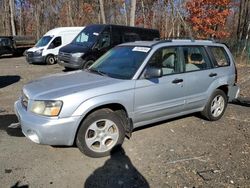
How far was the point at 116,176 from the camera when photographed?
417 centimetres

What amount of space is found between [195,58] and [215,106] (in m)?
1.20

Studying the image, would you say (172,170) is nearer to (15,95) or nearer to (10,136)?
(10,136)

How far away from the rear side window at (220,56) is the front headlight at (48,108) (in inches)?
140

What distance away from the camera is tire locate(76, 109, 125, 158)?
4.53 m

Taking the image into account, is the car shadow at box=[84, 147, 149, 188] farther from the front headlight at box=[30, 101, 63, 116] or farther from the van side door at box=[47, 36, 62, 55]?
the van side door at box=[47, 36, 62, 55]

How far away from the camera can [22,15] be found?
147ft

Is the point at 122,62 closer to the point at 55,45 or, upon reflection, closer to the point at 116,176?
the point at 116,176

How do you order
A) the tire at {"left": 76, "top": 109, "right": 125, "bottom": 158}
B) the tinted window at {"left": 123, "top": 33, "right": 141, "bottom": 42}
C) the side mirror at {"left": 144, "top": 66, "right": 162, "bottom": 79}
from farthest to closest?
the tinted window at {"left": 123, "top": 33, "right": 141, "bottom": 42}
the side mirror at {"left": 144, "top": 66, "right": 162, "bottom": 79}
the tire at {"left": 76, "top": 109, "right": 125, "bottom": 158}

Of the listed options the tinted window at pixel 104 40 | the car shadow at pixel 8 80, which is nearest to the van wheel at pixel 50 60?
the car shadow at pixel 8 80

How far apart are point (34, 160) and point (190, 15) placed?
2606cm

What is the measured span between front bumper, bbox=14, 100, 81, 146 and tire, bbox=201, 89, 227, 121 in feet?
10.1

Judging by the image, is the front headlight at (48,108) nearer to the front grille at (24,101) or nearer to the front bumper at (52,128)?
the front bumper at (52,128)

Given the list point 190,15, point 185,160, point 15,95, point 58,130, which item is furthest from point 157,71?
point 190,15

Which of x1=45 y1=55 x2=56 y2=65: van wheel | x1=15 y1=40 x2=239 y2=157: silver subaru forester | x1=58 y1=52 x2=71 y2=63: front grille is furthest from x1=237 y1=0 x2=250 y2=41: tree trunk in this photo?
x1=15 y1=40 x2=239 y2=157: silver subaru forester
